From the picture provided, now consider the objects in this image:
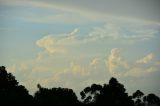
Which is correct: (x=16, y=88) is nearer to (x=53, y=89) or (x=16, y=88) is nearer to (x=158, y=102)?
(x=53, y=89)

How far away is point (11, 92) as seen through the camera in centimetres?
10819

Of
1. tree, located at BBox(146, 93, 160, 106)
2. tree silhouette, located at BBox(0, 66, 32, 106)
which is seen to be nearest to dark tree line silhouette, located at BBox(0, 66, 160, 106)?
tree silhouette, located at BBox(0, 66, 32, 106)

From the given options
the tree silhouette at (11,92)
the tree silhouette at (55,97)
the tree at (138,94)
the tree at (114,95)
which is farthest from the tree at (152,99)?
the tree silhouette at (11,92)

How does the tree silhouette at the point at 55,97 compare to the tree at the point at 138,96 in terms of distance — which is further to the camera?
the tree at the point at 138,96

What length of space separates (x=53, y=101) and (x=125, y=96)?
2802 centimetres

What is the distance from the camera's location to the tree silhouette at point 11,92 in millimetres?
96125

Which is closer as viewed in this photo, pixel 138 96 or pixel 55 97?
pixel 55 97

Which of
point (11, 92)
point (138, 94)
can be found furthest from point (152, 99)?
point (11, 92)

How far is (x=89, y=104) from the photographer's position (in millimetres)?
123062

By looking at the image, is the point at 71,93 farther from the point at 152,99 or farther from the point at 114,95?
the point at 152,99

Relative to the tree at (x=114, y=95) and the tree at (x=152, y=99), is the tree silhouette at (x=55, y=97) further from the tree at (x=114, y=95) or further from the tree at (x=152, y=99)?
the tree at (x=152, y=99)

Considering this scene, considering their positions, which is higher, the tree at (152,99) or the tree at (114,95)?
the tree at (152,99)

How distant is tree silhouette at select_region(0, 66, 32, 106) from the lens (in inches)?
3784

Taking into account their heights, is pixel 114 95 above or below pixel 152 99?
below
